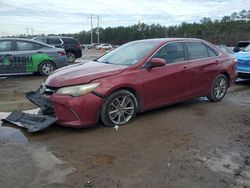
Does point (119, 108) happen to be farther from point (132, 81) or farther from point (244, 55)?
point (244, 55)

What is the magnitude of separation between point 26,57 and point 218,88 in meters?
7.36

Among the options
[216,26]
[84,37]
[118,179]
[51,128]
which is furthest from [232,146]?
[84,37]

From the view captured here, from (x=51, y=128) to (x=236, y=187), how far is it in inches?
132

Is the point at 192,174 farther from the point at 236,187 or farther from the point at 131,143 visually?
the point at 131,143

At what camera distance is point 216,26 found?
68.2 meters

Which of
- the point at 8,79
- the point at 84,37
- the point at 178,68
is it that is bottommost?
the point at 84,37

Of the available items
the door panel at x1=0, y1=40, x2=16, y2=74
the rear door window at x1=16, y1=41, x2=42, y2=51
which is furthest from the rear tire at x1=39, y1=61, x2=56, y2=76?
the door panel at x1=0, y1=40, x2=16, y2=74

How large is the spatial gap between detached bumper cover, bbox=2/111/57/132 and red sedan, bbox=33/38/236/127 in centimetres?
15

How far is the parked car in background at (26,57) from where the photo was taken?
12445 mm

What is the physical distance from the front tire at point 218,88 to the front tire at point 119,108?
259cm

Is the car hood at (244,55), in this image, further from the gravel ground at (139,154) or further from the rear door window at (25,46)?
the rear door window at (25,46)

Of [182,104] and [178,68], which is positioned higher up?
[178,68]

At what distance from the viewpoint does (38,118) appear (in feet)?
19.5

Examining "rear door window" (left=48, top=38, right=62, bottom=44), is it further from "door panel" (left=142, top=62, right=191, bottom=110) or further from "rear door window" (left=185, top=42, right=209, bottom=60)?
"door panel" (left=142, top=62, right=191, bottom=110)
